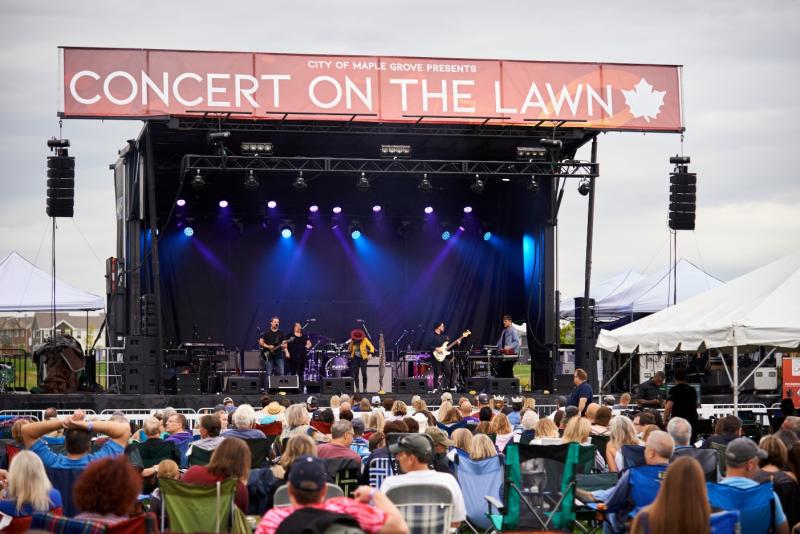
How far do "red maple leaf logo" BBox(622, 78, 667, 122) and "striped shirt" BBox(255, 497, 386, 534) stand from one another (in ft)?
56.8

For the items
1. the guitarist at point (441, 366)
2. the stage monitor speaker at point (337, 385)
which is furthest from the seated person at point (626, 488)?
the guitarist at point (441, 366)

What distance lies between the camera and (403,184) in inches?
985

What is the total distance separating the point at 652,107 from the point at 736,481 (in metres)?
15.6

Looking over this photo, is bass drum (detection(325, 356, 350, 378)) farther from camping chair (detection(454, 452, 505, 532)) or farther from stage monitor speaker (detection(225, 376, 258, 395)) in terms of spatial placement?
camping chair (detection(454, 452, 505, 532))

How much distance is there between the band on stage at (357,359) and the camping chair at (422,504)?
15.1 metres

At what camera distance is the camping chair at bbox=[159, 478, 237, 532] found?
6.28m

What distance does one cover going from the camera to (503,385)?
821 inches

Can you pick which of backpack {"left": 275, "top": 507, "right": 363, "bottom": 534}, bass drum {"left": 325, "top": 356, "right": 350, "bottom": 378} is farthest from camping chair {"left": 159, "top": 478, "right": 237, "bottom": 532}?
bass drum {"left": 325, "top": 356, "right": 350, "bottom": 378}

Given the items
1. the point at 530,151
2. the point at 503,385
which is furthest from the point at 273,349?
the point at 530,151

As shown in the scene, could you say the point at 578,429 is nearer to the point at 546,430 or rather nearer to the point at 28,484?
the point at 546,430

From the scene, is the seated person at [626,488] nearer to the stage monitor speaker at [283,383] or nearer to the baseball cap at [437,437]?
the baseball cap at [437,437]

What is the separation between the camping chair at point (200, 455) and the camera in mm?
8203

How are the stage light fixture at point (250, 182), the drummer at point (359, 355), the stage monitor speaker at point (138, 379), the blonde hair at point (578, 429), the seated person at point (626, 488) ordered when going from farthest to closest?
the drummer at point (359, 355)
the stage light fixture at point (250, 182)
the stage monitor speaker at point (138, 379)
the blonde hair at point (578, 429)
the seated person at point (626, 488)

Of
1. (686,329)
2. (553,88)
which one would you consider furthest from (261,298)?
(686,329)
